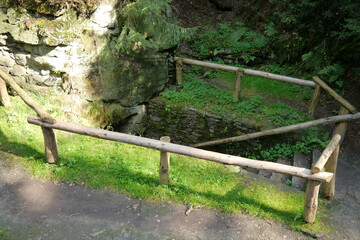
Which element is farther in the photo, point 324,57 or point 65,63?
point 324,57

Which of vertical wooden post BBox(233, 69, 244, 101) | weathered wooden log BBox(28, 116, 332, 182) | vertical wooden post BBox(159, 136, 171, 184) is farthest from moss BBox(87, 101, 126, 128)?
vertical wooden post BBox(159, 136, 171, 184)

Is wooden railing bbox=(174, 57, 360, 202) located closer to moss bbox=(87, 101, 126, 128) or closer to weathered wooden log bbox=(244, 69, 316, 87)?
weathered wooden log bbox=(244, 69, 316, 87)

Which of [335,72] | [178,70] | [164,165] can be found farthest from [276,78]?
[164,165]

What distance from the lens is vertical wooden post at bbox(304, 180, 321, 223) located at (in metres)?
4.57

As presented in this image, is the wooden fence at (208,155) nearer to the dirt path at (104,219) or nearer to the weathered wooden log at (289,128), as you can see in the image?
the weathered wooden log at (289,128)

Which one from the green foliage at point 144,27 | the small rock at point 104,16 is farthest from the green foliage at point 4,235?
the small rock at point 104,16

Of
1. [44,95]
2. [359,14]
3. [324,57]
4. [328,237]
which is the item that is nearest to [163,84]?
[44,95]

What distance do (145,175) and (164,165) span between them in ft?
2.20

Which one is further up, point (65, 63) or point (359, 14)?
point (359, 14)

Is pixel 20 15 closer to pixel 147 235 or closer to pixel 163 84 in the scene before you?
pixel 163 84

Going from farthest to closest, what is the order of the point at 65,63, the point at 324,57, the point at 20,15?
the point at 324,57
the point at 65,63
the point at 20,15

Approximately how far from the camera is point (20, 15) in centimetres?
718

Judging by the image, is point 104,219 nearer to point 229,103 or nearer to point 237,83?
point 229,103

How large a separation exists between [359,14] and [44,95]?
26.3 feet
